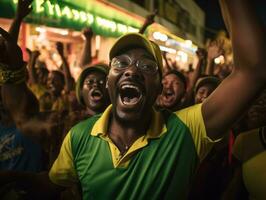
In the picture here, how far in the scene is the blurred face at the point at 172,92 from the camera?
4207 millimetres

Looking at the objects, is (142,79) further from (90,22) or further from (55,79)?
(90,22)

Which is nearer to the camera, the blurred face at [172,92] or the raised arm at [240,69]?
the raised arm at [240,69]

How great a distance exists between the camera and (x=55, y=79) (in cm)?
549

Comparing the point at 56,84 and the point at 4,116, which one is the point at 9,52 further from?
the point at 56,84

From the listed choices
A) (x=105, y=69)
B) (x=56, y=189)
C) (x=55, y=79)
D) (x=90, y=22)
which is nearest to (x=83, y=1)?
(x=90, y=22)

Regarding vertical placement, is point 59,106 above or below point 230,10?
below

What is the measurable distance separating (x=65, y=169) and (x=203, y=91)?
2209mm

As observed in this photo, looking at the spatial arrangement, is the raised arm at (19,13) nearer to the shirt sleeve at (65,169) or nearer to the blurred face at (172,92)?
the shirt sleeve at (65,169)

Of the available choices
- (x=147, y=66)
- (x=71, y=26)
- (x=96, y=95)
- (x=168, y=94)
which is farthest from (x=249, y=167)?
(x=71, y=26)

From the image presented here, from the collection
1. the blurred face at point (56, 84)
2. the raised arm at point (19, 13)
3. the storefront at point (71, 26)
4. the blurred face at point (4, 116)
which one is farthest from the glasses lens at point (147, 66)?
the storefront at point (71, 26)

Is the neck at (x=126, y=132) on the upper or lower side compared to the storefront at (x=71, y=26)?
lower

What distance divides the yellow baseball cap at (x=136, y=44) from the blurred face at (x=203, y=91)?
1.95 m

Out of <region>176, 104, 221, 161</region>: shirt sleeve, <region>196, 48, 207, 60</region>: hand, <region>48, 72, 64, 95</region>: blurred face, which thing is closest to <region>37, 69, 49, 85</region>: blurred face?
<region>48, 72, 64, 95</region>: blurred face

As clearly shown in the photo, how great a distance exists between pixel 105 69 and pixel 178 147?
182 centimetres
